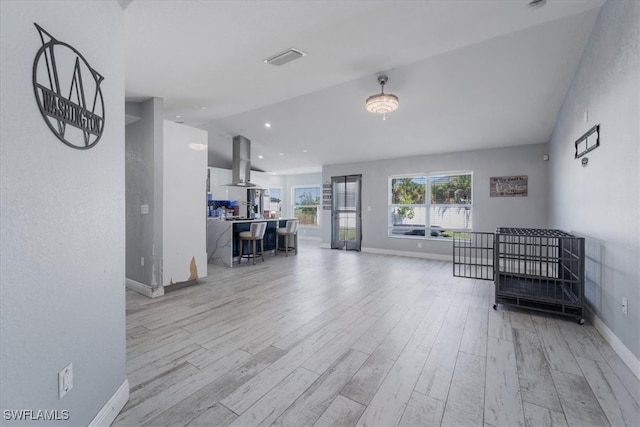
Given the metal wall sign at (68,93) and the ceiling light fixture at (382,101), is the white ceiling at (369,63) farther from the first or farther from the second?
the metal wall sign at (68,93)

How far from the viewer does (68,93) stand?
4.10 feet

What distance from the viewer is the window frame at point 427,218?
633cm

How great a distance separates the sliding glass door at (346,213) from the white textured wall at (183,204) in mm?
4489

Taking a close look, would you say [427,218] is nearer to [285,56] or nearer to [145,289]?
[285,56]

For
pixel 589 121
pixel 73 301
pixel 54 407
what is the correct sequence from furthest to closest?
pixel 589 121 < pixel 73 301 < pixel 54 407

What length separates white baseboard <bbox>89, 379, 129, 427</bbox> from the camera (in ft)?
4.60

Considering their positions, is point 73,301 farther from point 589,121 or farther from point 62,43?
point 589,121

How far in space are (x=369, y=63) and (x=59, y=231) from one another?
3417 millimetres

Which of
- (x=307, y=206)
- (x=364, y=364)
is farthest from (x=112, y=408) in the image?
(x=307, y=206)

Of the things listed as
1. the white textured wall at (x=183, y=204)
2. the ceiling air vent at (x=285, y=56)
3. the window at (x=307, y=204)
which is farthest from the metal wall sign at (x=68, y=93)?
the window at (x=307, y=204)

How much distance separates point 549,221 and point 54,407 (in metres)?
6.84

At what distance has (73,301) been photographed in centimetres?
127

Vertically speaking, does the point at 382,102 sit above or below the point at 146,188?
above

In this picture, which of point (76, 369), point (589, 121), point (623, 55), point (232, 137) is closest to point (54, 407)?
point (76, 369)
